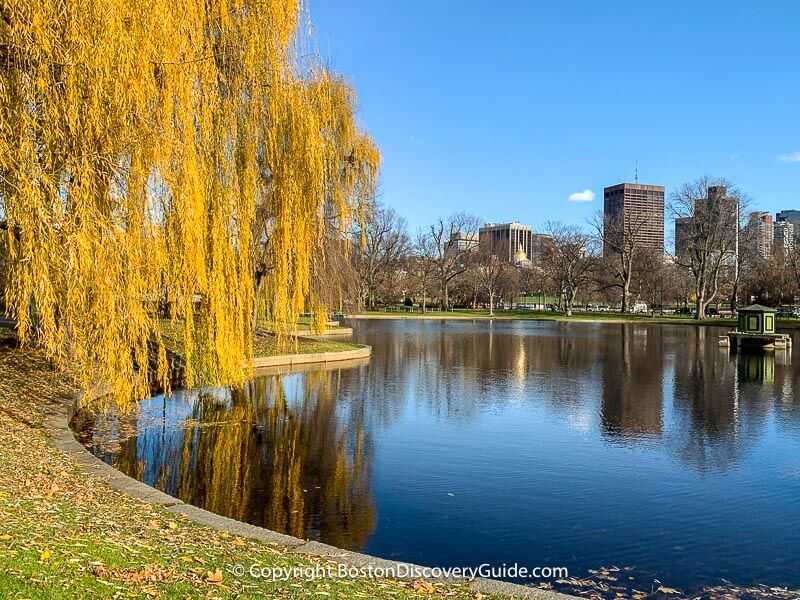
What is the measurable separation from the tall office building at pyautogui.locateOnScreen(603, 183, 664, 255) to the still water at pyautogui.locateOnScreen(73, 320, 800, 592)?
47.3 m

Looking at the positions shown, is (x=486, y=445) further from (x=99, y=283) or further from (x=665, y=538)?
(x=99, y=283)

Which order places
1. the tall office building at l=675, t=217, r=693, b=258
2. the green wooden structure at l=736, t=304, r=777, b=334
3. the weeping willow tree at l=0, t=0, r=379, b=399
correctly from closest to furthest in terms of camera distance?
the weeping willow tree at l=0, t=0, r=379, b=399 < the green wooden structure at l=736, t=304, r=777, b=334 < the tall office building at l=675, t=217, r=693, b=258

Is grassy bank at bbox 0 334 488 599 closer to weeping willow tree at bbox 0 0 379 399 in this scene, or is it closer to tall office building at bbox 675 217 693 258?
weeping willow tree at bbox 0 0 379 399

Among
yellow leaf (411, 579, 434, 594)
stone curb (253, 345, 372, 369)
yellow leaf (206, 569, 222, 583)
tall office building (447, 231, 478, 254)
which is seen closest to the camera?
yellow leaf (206, 569, 222, 583)

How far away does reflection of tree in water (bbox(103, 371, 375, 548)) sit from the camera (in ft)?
23.4

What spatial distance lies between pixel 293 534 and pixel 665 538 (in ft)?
12.2

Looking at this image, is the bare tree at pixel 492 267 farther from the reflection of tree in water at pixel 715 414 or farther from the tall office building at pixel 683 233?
the reflection of tree in water at pixel 715 414

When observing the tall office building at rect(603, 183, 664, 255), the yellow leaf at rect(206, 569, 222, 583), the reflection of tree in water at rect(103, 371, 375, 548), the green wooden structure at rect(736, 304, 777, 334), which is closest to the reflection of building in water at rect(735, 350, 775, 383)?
the green wooden structure at rect(736, 304, 777, 334)

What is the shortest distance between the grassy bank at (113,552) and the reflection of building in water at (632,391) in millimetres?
7928

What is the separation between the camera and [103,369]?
7715 millimetres

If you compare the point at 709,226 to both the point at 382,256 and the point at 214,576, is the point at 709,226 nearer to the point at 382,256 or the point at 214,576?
the point at 382,256

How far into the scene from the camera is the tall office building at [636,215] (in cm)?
6344

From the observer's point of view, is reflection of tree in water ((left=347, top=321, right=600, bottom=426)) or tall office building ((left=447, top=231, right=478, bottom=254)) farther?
tall office building ((left=447, top=231, right=478, bottom=254))

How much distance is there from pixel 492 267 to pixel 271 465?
65.6 meters
